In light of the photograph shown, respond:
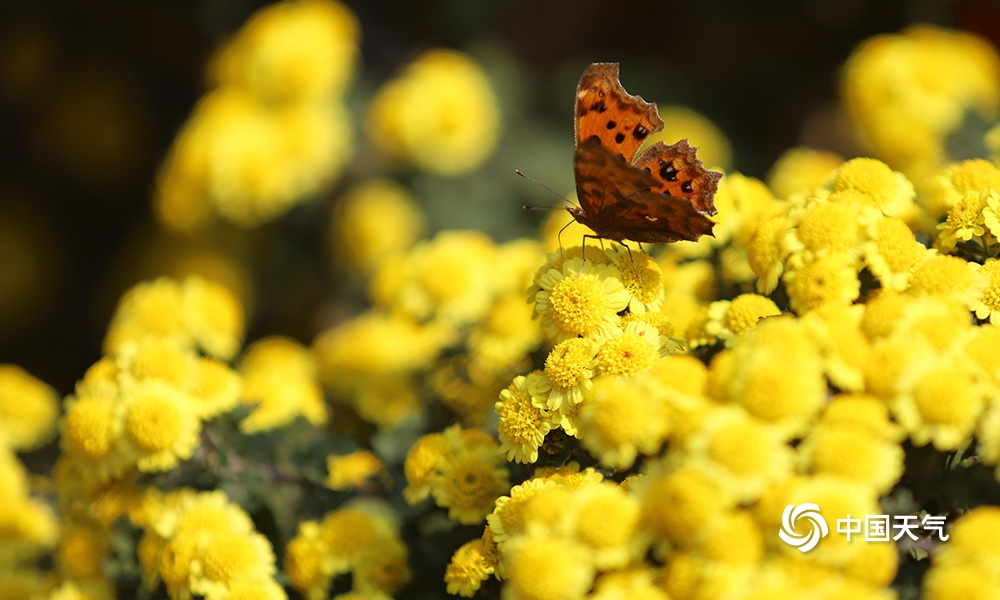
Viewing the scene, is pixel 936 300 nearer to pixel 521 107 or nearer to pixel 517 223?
pixel 517 223

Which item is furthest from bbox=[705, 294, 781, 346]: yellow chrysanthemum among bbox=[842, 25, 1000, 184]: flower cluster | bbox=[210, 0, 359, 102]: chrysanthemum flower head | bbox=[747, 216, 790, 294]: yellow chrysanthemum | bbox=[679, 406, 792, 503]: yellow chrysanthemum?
bbox=[210, 0, 359, 102]: chrysanthemum flower head

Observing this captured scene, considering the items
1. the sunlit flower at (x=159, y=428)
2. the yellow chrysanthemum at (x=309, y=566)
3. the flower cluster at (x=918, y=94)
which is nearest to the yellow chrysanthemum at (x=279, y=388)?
the sunlit flower at (x=159, y=428)

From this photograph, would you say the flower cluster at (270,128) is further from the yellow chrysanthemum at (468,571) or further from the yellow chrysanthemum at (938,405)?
the yellow chrysanthemum at (938,405)

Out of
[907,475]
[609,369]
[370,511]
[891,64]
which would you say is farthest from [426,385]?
[891,64]

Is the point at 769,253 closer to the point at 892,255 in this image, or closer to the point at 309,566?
the point at 892,255

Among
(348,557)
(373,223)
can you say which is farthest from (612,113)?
(373,223)

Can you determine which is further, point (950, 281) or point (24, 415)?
point (24, 415)
